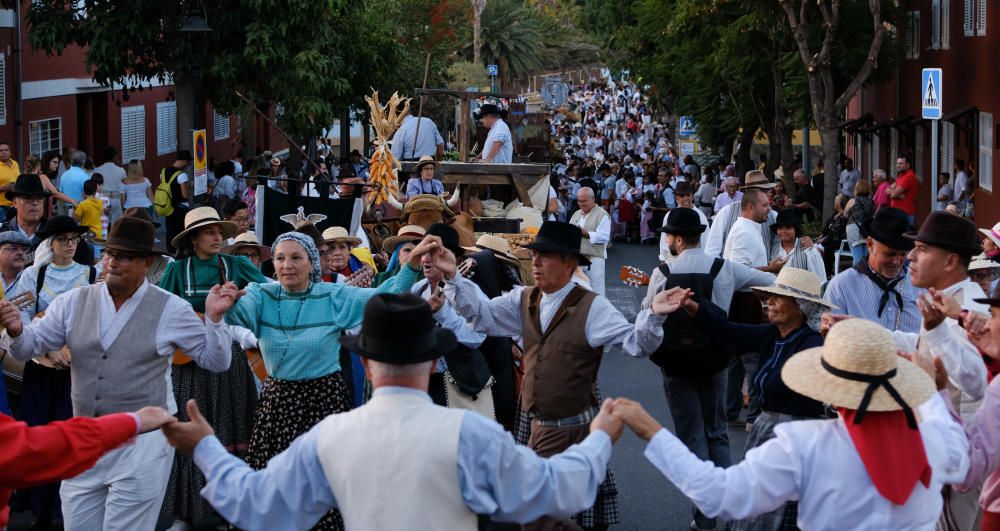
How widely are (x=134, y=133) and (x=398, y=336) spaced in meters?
30.2

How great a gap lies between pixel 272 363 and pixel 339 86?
17558 mm

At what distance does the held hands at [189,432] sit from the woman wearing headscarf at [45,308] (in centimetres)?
397

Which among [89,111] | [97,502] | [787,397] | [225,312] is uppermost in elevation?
[89,111]

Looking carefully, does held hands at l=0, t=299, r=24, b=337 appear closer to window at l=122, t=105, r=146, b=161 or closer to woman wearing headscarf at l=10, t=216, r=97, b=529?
woman wearing headscarf at l=10, t=216, r=97, b=529

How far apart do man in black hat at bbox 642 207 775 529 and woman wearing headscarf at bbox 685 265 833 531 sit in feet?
2.48

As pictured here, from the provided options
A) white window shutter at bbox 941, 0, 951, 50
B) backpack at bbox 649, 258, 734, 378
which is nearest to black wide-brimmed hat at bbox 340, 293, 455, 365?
backpack at bbox 649, 258, 734, 378

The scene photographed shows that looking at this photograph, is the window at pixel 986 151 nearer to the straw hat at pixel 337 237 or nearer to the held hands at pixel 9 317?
the straw hat at pixel 337 237

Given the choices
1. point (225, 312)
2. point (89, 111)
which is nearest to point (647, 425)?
point (225, 312)

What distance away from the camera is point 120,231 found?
7168 millimetres

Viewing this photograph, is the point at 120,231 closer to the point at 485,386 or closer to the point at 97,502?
the point at 97,502

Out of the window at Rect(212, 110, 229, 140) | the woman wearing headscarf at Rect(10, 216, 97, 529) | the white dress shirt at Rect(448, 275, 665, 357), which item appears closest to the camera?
the white dress shirt at Rect(448, 275, 665, 357)

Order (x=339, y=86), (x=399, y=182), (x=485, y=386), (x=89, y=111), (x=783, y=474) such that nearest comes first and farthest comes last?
1. (x=783, y=474)
2. (x=485, y=386)
3. (x=399, y=182)
4. (x=339, y=86)
5. (x=89, y=111)

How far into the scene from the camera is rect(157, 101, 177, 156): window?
35.7m

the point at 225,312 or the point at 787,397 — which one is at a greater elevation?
the point at 225,312
